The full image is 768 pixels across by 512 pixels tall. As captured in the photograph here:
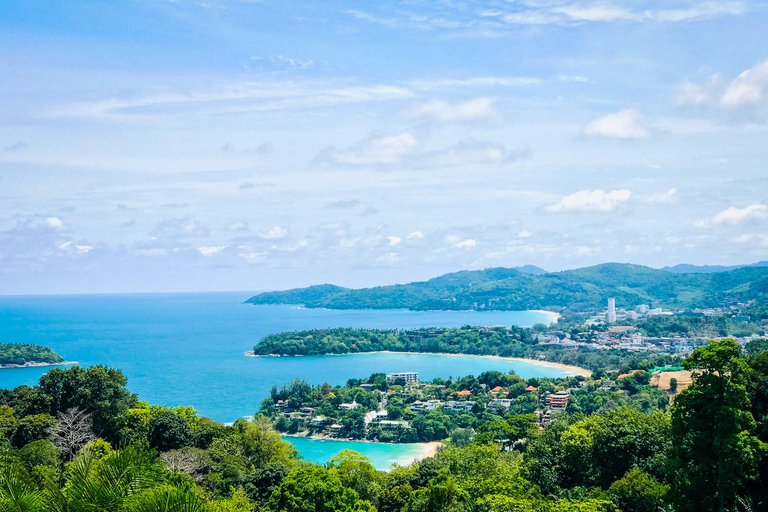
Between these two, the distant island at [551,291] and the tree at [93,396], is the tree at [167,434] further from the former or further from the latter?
the distant island at [551,291]

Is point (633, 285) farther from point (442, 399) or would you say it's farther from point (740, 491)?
point (740, 491)

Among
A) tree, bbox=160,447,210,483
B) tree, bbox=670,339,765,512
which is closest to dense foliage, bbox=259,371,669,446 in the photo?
tree, bbox=160,447,210,483

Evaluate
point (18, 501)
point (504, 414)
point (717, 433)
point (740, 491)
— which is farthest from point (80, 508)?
point (504, 414)

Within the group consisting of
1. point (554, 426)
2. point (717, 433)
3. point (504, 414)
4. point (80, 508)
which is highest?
point (80, 508)

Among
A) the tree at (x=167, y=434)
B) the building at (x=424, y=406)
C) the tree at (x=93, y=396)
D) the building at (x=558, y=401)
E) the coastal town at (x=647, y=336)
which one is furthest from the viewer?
the coastal town at (x=647, y=336)

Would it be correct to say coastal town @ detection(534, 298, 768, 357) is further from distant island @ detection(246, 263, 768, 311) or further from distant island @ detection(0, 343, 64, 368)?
distant island @ detection(0, 343, 64, 368)

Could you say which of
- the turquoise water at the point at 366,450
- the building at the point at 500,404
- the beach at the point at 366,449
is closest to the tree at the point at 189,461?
the beach at the point at 366,449

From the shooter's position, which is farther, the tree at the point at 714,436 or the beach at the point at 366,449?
the beach at the point at 366,449
